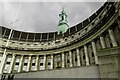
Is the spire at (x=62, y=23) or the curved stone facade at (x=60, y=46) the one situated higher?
the spire at (x=62, y=23)

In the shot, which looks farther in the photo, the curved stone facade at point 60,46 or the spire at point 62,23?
the spire at point 62,23

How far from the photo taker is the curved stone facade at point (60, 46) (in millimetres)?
34312

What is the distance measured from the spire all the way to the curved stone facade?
5927mm

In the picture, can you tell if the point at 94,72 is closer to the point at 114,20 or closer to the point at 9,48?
the point at 114,20

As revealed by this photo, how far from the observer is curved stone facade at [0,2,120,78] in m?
34.3

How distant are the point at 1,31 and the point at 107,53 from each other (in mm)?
55884

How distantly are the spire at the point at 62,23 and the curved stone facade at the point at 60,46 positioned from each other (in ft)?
19.4

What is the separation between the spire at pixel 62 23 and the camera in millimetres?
67338

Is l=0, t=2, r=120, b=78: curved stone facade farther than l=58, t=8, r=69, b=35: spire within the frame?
No

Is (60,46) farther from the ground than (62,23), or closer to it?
closer to it

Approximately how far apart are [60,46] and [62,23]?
23594 mm

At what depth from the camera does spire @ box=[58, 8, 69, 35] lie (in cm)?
6734

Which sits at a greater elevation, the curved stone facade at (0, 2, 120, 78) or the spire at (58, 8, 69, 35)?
the spire at (58, 8, 69, 35)

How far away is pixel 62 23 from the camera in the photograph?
233 feet
